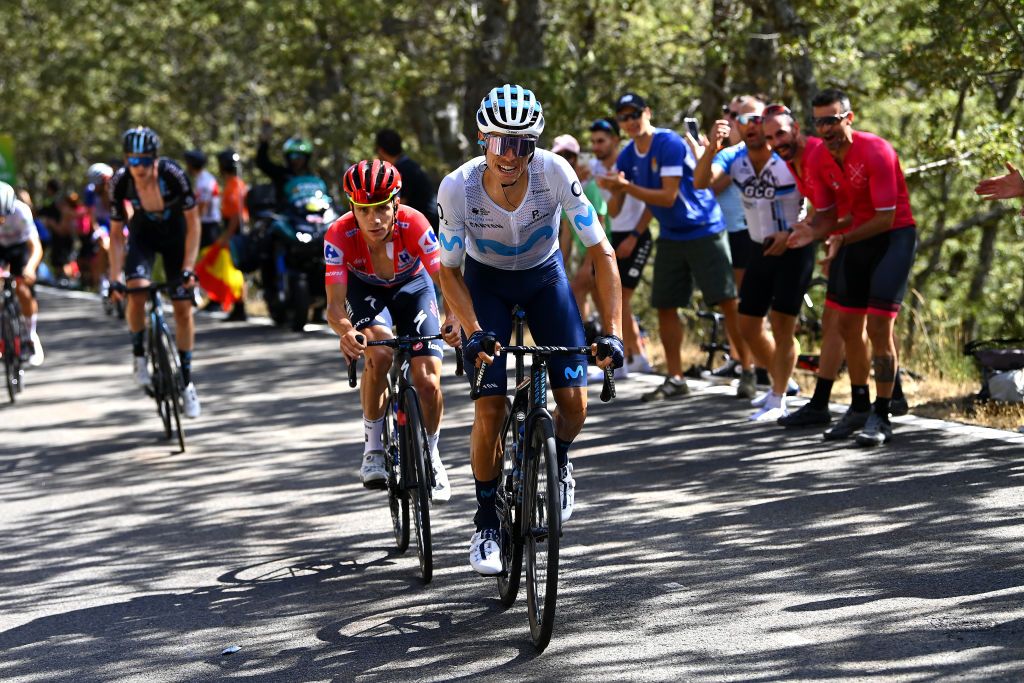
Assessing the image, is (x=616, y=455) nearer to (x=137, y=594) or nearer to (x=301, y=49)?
(x=137, y=594)

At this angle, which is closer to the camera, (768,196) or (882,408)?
(882,408)

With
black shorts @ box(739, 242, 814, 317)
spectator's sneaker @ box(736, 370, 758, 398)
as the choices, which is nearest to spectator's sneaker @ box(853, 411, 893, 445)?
black shorts @ box(739, 242, 814, 317)

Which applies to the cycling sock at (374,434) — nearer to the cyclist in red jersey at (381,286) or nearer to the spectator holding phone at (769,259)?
the cyclist in red jersey at (381,286)

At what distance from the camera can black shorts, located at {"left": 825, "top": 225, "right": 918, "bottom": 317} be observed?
379 inches

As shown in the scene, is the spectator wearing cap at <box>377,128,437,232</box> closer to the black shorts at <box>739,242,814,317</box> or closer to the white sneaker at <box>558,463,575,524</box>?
the black shorts at <box>739,242,814,317</box>

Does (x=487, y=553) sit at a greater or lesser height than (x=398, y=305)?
lesser

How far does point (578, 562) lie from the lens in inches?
299

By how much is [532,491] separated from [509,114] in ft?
5.10

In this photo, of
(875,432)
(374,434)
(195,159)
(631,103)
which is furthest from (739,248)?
(195,159)

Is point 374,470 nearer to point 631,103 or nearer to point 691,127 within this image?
point 631,103

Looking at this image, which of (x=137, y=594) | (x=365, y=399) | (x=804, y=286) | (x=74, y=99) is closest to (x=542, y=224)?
(x=365, y=399)

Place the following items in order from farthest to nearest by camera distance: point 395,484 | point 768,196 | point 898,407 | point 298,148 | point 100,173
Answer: point 100,173 → point 298,148 → point 768,196 → point 898,407 → point 395,484

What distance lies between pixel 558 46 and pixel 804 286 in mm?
9256

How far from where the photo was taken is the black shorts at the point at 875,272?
9.62 m
